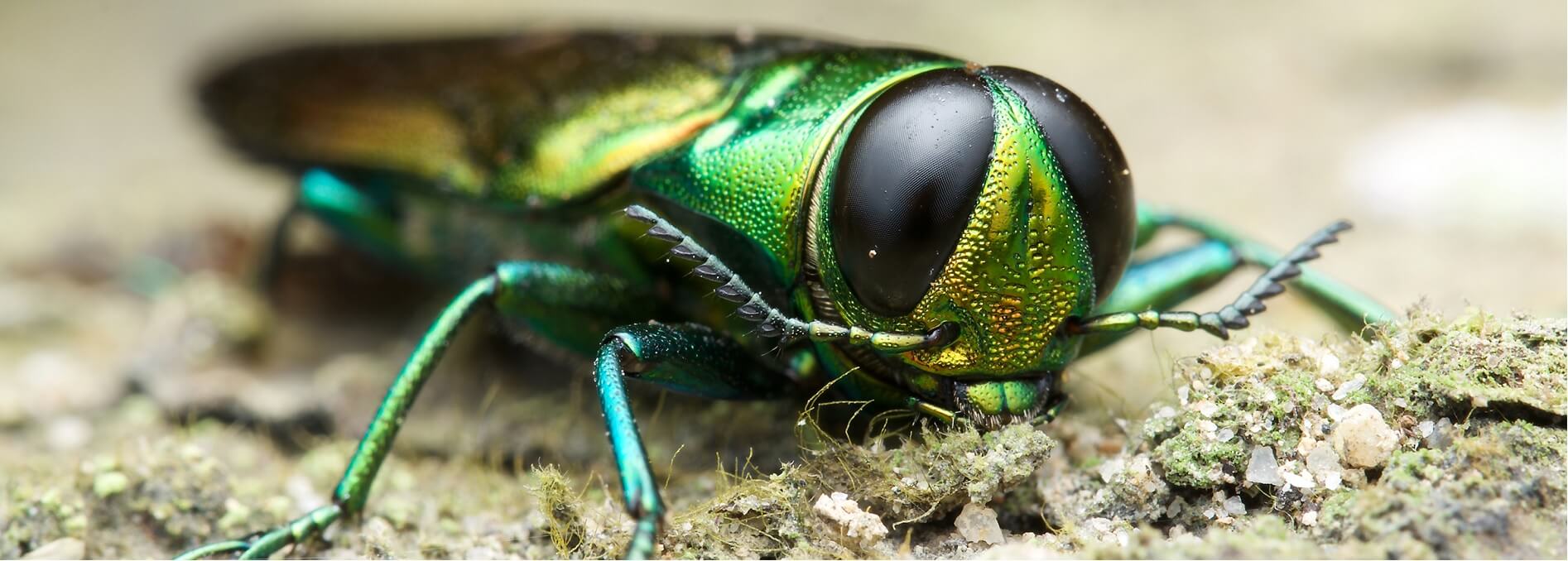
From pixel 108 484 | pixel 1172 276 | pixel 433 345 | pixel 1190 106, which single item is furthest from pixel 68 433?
pixel 1190 106

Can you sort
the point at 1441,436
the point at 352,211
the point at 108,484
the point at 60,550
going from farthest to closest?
the point at 352,211
the point at 108,484
the point at 60,550
the point at 1441,436

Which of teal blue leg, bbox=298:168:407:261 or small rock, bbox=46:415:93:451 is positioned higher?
teal blue leg, bbox=298:168:407:261

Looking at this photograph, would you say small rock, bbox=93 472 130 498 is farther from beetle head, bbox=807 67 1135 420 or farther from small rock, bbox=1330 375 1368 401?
small rock, bbox=1330 375 1368 401

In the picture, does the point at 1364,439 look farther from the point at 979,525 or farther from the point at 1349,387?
the point at 979,525

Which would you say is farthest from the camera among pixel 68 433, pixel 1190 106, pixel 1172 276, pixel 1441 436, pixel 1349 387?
pixel 1190 106

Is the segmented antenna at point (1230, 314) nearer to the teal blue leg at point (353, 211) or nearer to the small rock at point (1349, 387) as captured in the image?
the small rock at point (1349, 387)

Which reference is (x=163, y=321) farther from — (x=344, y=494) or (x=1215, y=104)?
(x=1215, y=104)

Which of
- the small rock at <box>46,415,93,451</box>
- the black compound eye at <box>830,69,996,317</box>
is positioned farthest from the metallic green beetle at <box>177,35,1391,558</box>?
the small rock at <box>46,415,93,451</box>
